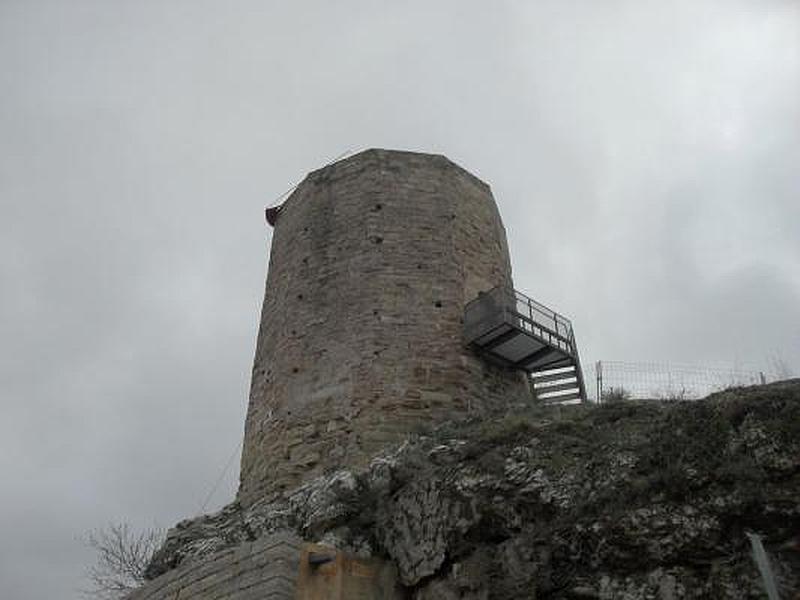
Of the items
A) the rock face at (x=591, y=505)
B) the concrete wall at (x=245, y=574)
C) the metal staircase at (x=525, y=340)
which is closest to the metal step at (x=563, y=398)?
the metal staircase at (x=525, y=340)

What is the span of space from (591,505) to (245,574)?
3251 millimetres

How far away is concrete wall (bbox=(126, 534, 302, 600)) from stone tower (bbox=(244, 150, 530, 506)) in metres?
2.17

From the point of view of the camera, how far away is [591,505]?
6410mm

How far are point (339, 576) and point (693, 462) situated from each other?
127 inches

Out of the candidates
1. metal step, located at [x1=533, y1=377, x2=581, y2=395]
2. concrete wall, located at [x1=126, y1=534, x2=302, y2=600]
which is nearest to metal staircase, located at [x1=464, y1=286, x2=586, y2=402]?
metal step, located at [x1=533, y1=377, x2=581, y2=395]

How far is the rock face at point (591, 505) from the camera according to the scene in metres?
5.79

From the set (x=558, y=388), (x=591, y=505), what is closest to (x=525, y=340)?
(x=558, y=388)

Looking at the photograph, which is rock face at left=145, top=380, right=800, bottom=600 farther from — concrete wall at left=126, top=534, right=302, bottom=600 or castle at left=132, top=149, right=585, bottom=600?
castle at left=132, top=149, right=585, bottom=600

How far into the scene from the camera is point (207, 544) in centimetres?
888

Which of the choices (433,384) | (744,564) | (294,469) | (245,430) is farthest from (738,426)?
(245,430)

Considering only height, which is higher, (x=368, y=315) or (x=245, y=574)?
(x=368, y=315)

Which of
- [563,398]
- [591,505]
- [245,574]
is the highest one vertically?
[563,398]

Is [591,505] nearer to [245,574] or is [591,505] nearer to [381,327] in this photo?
[245,574]

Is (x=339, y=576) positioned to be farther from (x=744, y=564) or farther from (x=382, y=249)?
(x=382, y=249)
